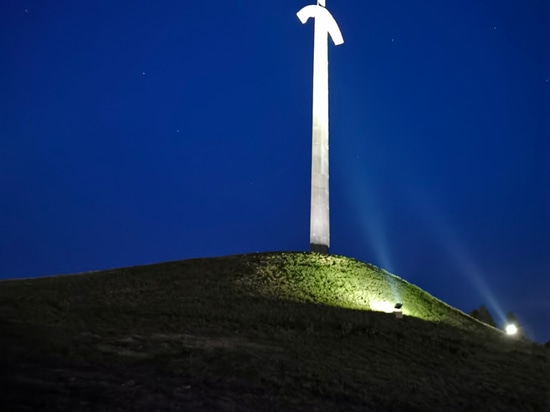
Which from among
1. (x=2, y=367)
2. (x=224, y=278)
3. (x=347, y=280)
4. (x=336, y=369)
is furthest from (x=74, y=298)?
(x=347, y=280)

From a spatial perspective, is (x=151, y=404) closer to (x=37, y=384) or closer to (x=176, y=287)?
(x=37, y=384)

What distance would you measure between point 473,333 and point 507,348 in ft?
8.53

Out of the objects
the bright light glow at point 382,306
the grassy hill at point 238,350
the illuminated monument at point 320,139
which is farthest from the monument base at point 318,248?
the bright light glow at point 382,306

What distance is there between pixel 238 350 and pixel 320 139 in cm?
1896

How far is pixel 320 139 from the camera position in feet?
94.6

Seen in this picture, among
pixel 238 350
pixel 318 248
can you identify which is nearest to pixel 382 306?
pixel 318 248

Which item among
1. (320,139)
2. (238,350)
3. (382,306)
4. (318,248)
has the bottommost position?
(238,350)

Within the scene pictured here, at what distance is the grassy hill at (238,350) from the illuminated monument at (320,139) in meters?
5.72

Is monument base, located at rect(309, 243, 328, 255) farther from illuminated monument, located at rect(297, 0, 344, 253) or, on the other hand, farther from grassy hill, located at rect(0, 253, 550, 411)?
grassy hill, located at rect(0, 253, 550, 411)

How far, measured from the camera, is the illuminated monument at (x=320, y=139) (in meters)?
27.4

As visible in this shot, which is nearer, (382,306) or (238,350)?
(238,350)

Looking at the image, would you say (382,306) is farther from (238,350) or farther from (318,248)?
(238,350)

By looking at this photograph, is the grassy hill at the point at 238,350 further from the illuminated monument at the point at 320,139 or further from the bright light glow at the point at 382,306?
the illuminated monument at the point at 320,139

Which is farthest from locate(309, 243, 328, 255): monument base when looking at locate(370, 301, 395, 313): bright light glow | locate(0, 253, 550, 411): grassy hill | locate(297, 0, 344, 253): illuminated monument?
locate(370, 301, 395, 313): bright light glow
